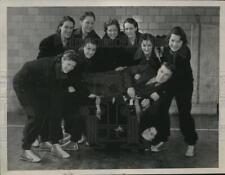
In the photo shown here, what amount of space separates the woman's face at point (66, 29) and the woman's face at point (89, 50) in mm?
82

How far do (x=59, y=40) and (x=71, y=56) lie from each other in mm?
78

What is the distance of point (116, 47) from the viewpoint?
1706 millimetres

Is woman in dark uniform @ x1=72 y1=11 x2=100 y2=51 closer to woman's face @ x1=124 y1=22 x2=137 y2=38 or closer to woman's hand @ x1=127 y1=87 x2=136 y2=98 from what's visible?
woman's face @ x1=124 y1=22 x2=137 y2=38

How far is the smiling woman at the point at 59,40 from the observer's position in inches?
66.7

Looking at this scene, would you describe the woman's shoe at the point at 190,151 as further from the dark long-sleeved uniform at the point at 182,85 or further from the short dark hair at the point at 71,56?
the short dark hair at the point at 71,56

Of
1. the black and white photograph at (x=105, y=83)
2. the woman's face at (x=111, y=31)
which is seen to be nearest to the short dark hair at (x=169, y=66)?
the black and white photograph at (x=105, y=83)

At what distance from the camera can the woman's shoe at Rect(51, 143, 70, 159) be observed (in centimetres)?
172

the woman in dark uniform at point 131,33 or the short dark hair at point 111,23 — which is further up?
the short dark hair at point 111,23

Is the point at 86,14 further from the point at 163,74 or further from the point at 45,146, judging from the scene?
the point at 45,146

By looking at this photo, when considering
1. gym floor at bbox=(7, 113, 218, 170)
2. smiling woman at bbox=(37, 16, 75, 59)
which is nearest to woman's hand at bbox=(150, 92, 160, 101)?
gym floor at bbox=(7, 113, 218, 170)

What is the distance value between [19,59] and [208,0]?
30.9 inches

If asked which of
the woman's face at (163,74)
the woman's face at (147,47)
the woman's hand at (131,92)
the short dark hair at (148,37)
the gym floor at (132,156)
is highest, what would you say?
the short dark hair at (148,37)

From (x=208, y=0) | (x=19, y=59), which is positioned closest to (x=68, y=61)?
(x=19, y=59)

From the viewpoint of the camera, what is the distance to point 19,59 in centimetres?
170
